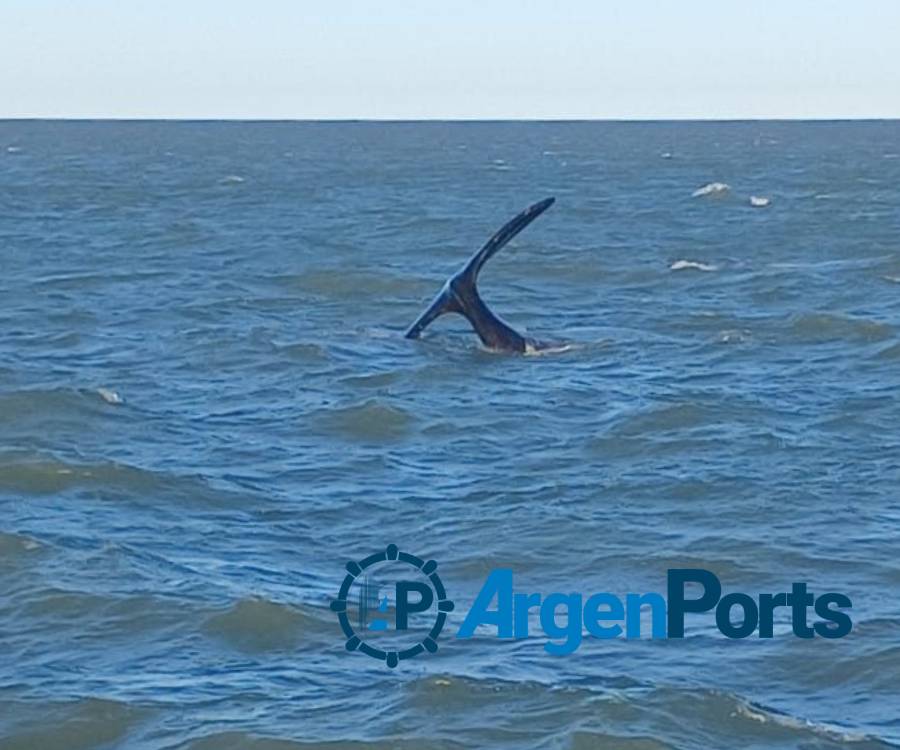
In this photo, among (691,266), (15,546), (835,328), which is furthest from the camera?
(691,266)

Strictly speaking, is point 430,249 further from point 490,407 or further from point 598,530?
point 598,530

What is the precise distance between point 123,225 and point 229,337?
2997cm

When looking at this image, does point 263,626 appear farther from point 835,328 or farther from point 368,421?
point 835,328

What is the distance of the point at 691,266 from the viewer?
164 ft

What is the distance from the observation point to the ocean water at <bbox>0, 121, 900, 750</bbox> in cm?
1658

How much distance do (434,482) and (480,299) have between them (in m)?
9.52

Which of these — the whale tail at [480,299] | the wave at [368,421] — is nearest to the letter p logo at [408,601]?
the wave at [368,421]

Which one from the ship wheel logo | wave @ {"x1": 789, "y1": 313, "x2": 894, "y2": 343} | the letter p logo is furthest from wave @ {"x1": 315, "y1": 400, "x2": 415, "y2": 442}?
wave @ {"x1": 789, "y1": 313, "x2": 894, "y2": 343}

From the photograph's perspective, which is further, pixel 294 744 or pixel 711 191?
pixel 711 191

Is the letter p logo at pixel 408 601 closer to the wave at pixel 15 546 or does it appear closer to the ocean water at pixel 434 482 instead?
the ocean water at pixel 434 482

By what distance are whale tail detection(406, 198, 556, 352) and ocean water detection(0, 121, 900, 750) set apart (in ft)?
1.60

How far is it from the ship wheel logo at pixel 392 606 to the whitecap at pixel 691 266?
29147 mm

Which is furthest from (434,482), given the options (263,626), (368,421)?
(263,626)

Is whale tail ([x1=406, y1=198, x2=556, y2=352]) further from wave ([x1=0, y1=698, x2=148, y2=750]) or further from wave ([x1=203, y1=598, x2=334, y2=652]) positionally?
wave ([x1=0, y1=698, x2=148, y2=750])
